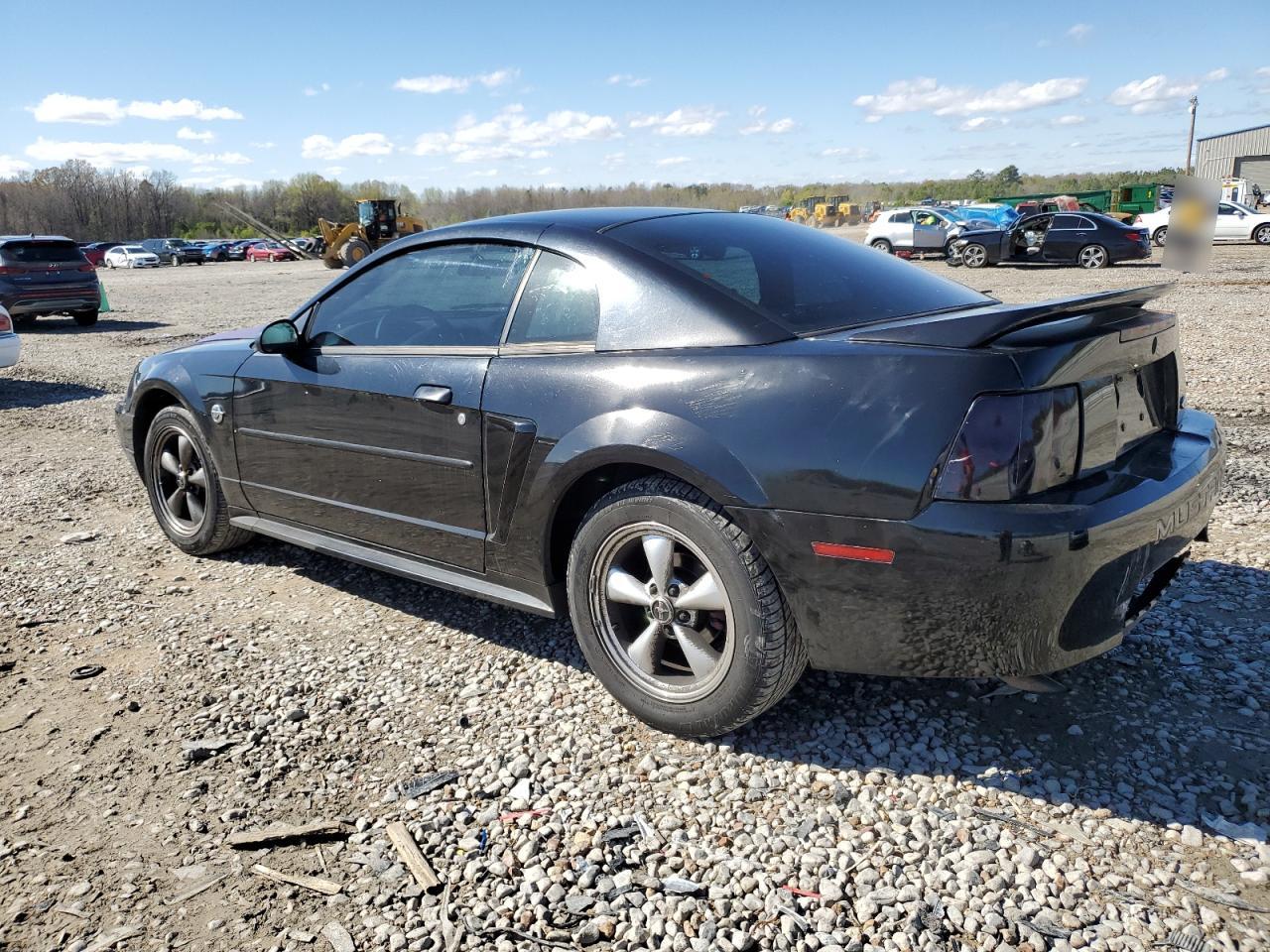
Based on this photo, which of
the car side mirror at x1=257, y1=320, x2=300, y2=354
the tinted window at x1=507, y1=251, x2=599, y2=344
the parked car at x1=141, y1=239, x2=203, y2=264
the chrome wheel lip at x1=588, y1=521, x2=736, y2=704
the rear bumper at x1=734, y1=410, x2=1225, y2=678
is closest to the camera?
the rear bumper at x1=734, y1=410, x2=1225, y2=678

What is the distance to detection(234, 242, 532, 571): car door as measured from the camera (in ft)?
10.8

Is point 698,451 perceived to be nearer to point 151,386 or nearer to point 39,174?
point 151,386

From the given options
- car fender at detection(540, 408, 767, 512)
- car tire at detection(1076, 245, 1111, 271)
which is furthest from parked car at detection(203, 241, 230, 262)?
car fender at detection(540, 408, 767, 512)

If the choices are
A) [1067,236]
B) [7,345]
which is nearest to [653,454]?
[7,345]

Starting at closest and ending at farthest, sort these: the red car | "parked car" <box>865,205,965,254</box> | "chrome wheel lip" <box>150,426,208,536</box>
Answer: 1. "chrome wheel lip" <box>150,426,208,536</box>
2. "parked car" <box>865,205,965,254</box>
3. the red car

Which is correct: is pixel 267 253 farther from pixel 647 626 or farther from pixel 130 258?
pixel 647 626

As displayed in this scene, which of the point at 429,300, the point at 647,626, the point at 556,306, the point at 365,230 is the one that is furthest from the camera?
the point at 365,230

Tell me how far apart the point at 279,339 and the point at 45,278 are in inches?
603

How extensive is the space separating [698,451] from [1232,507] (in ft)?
11.2

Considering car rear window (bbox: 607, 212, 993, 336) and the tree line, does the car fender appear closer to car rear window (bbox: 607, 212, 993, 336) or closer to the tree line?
car rear window (bbox: 607, 212, 993, 336)

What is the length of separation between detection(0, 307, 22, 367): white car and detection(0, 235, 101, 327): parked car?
6.25m

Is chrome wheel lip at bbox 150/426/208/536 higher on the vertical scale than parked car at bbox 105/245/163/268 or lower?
lower

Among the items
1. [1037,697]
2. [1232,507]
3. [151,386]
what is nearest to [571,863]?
[1037,697]

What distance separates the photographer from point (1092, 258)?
2306cm
